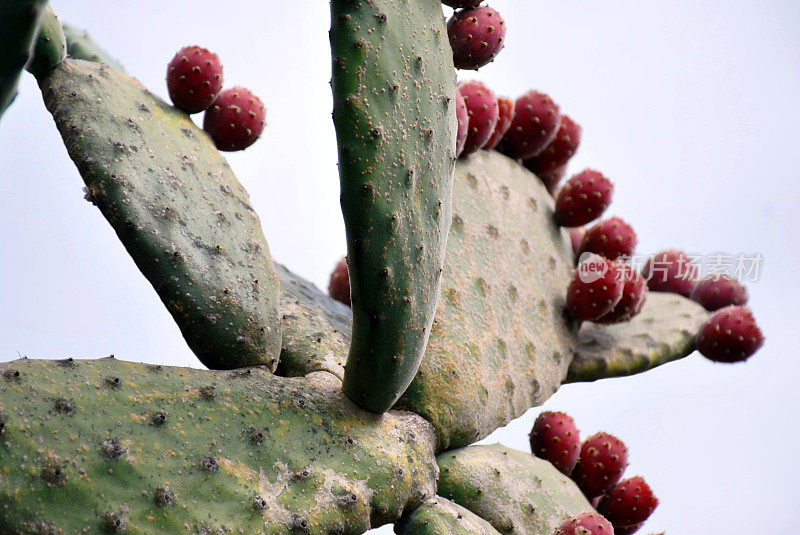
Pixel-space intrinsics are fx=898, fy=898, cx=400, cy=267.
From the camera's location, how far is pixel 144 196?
1.23m

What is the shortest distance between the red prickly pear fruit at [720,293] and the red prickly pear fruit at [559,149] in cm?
49

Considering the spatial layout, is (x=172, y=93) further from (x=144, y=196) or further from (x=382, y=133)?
(x=382, y=133)

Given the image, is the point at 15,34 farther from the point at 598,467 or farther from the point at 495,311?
the point at 598,467

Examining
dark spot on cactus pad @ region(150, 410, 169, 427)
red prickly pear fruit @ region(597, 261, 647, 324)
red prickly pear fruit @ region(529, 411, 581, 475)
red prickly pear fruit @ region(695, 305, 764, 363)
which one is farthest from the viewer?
red prickly pear fruit @ region(695, 305, 764, 363)

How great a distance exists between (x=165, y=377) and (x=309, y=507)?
247 millimetres

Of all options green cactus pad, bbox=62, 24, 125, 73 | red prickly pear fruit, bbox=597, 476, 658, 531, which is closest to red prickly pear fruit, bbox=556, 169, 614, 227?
red prickly pear fruit, bbox=597, 476, 658, 531

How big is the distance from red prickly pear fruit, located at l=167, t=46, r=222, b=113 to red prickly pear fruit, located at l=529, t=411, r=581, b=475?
0.86 m

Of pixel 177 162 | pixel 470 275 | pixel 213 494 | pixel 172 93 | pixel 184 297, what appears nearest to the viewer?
pixel 213 494

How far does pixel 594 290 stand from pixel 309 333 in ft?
2.19

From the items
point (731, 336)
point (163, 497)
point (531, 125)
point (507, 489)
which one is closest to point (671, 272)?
point (731, 336)

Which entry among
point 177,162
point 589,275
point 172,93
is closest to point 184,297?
point 177,162

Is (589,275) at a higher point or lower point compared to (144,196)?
higher

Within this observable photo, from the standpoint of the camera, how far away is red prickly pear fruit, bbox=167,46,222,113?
1521 millimetres

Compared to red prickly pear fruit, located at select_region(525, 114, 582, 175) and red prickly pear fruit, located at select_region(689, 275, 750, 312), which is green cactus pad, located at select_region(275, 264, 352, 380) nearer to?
red prickly pear fruit, located at select_region(525, 114, 582, 175)
